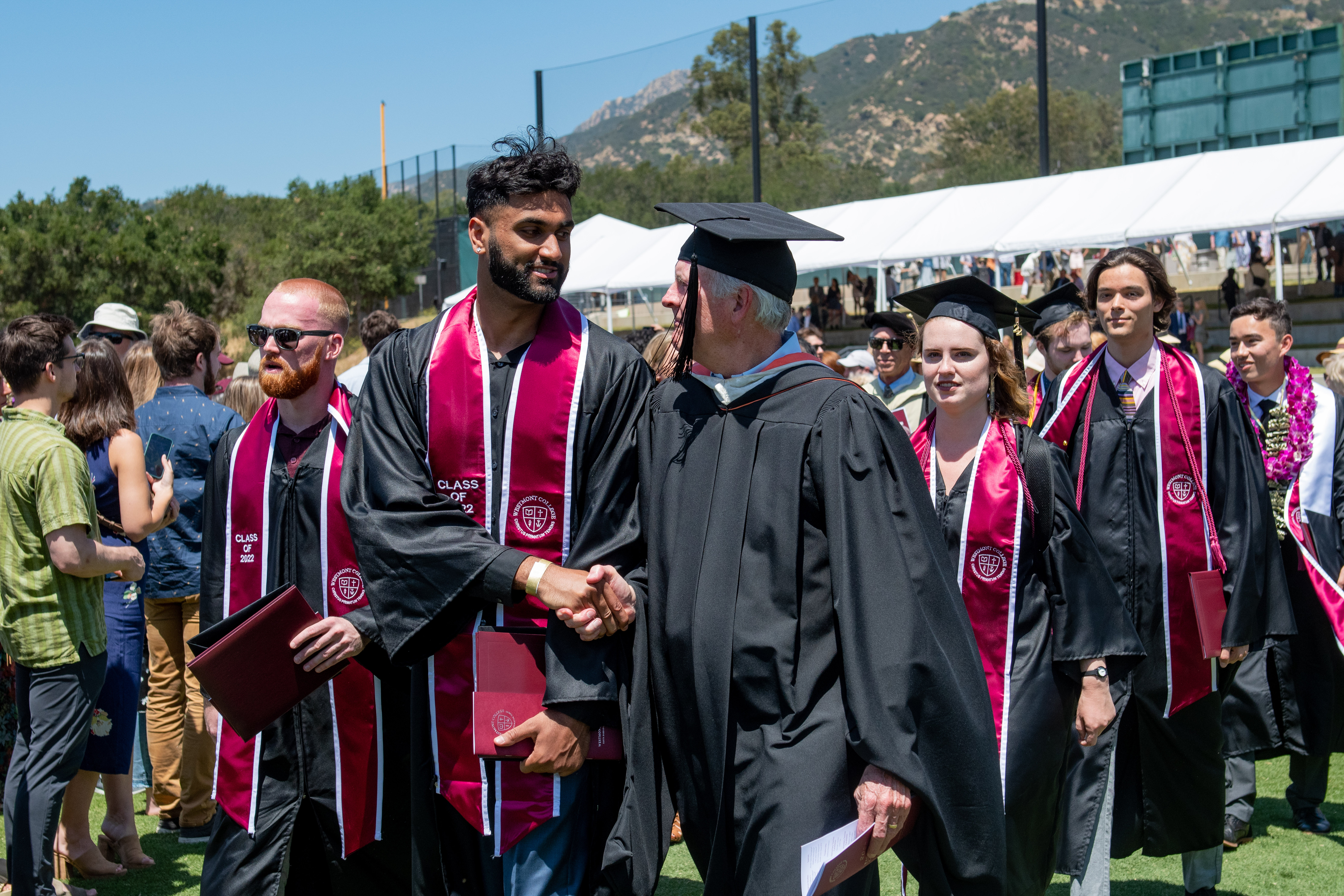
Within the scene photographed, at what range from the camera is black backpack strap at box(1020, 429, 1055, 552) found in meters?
3.46

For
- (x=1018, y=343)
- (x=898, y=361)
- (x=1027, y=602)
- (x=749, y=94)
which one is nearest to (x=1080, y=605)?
(x=1027, y=602)

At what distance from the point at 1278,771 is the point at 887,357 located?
291cm

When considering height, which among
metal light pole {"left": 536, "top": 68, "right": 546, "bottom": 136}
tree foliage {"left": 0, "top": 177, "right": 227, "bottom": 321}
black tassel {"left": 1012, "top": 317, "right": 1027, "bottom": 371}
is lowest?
black tassel {"left": 1012, "top": 317, "right": 1027, "bottom": 371}

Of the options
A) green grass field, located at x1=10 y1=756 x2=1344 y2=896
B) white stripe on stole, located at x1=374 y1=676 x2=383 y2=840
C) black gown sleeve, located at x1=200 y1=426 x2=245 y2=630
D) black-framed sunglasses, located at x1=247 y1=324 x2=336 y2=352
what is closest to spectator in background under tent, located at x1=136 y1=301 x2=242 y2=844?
green grass field, located at x1=10 y1=756 x2=1344 y2=896

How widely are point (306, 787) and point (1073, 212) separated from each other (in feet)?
52.5

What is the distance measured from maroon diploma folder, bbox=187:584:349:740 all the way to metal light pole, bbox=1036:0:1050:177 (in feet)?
57.7

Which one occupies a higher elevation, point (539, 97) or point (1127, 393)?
point (539, 97)

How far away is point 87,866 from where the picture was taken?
4691mm

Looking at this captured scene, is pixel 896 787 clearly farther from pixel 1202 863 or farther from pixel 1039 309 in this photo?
pixel 1039 309

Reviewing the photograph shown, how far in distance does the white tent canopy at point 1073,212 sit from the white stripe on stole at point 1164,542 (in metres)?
9.69

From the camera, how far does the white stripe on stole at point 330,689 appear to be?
3.21 metres

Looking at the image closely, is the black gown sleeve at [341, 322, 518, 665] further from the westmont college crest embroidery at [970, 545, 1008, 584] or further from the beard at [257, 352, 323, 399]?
the westmont college crest embroidery at [970, 545, 1008, 584]

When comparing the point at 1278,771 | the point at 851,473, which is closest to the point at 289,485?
the point at 851,473

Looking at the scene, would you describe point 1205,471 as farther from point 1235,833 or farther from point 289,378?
point 289,378
